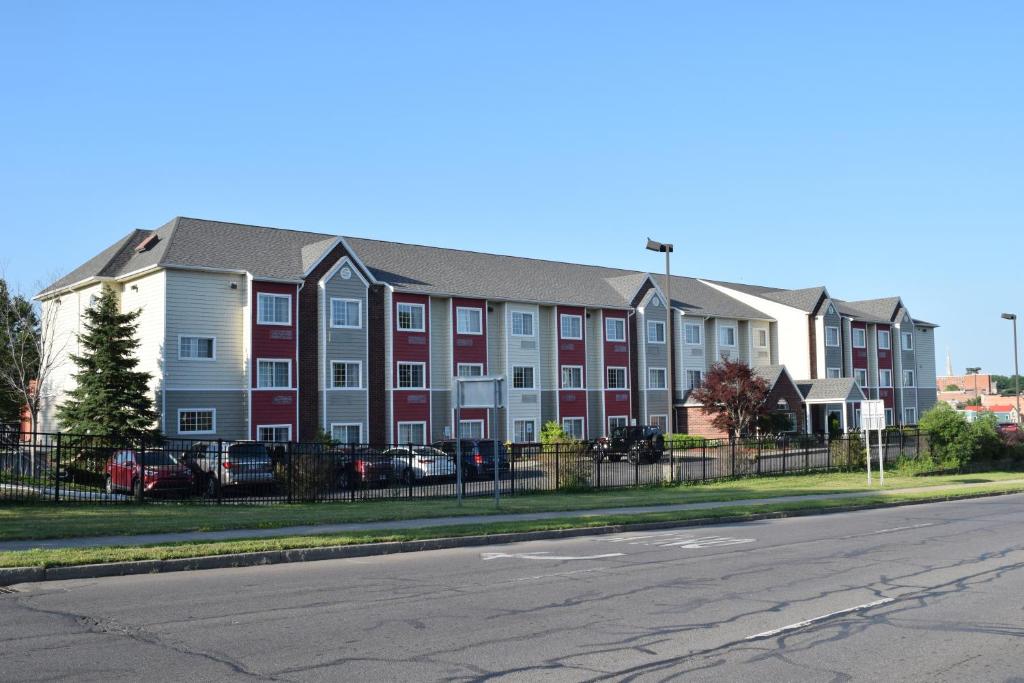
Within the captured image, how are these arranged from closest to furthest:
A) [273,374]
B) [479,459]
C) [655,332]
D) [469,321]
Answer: [479,459], [273,374], [469,321], [655,332]

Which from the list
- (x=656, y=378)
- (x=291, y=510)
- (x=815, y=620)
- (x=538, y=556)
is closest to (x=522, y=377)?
(x=656, y=378)

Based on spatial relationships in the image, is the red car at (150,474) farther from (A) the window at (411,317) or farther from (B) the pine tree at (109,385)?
(A) the window at (411,317)

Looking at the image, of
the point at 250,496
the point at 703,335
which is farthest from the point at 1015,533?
the point at 703,335

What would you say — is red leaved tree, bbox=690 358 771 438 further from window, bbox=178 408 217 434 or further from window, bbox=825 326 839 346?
window, bbox=178 408 217 434

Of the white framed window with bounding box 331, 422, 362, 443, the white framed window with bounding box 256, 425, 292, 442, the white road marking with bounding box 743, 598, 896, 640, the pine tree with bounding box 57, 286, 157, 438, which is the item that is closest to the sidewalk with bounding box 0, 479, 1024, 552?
the white road marking with bounding box 743, 598, 896, 640

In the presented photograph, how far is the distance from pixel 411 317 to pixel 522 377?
26.2ft

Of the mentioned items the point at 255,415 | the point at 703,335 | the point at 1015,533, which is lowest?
the point at 1015,533

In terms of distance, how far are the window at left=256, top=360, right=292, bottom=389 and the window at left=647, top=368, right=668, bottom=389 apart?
2379cm

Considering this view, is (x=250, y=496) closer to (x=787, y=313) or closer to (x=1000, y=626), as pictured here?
(x=1000, y=626)

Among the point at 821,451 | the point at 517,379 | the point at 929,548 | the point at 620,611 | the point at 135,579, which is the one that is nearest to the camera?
the point at 620,611

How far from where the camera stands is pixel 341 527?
16828 mm

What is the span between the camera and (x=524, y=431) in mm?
50156

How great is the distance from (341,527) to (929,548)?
10151 millimetres

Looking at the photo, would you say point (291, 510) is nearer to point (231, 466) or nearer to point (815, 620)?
point (231, 466)
